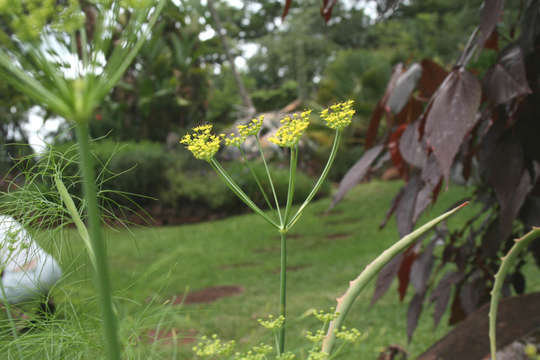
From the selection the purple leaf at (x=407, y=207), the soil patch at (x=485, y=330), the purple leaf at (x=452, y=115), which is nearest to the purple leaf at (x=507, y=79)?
the purple leaf at (x=452, y=115)

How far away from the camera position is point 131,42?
264 millimetres

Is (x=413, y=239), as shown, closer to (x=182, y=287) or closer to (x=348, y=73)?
(x=182, y=287)

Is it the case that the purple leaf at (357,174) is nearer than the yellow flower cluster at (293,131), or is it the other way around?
the yellow flower cluster at (293,131)

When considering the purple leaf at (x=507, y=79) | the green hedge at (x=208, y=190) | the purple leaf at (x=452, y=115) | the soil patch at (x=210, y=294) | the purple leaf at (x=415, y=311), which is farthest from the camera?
the green hedge at (x=208, y=190)

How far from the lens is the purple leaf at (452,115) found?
80 centimetres

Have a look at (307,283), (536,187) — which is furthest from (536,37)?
(307,283)

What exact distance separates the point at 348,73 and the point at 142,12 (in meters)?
19.6

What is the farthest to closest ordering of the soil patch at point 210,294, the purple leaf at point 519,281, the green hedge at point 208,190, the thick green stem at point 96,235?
the green hedge at point 208,190 → the soil patch at point 210,294 → the purple leaf at point 519,281 → the thick green stem at point 96,235

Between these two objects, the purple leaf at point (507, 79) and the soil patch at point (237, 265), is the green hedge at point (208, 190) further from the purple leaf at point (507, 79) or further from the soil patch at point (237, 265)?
the purple leaf at point (507, 79)

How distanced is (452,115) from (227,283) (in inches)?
170

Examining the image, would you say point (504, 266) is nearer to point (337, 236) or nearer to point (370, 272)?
point (370, 272)

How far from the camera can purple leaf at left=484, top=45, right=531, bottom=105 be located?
92cm

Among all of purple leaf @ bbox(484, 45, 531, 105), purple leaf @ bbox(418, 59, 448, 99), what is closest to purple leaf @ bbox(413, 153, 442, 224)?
purple leaf @ bbox(484, 45, 531, 105)

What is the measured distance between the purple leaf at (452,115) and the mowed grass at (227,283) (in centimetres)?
38
